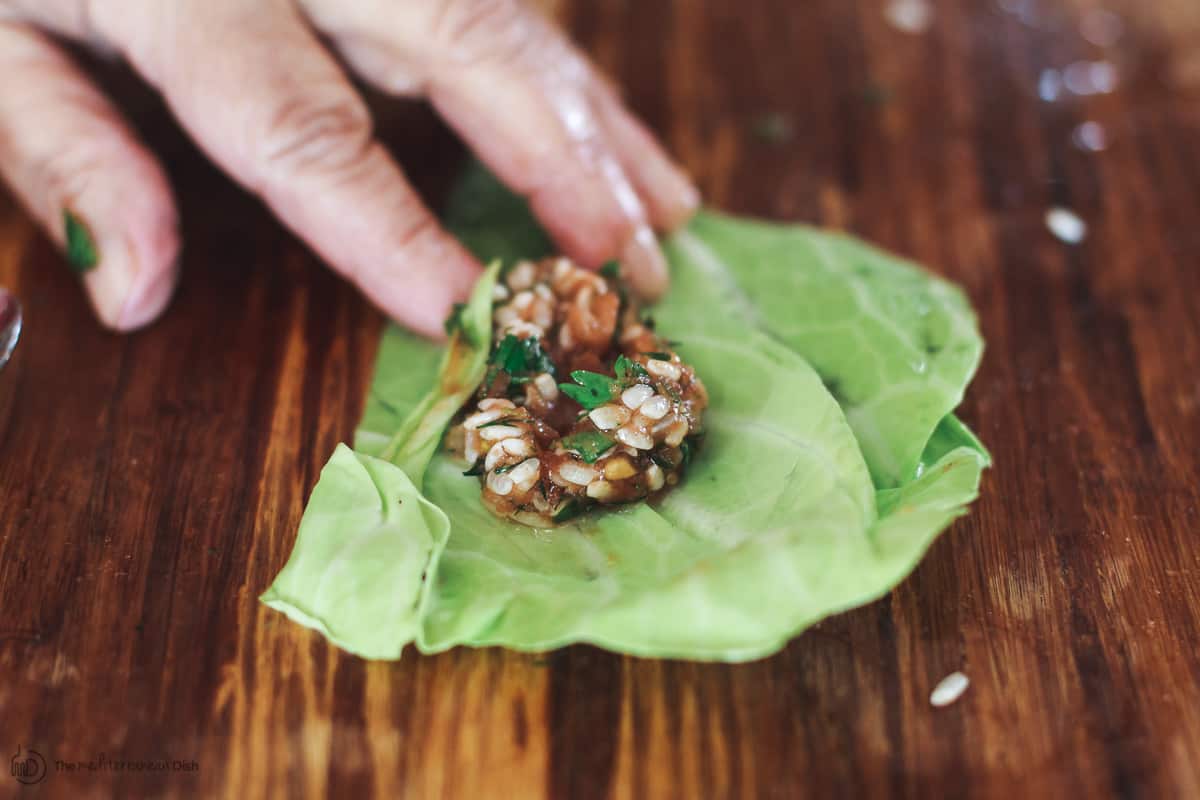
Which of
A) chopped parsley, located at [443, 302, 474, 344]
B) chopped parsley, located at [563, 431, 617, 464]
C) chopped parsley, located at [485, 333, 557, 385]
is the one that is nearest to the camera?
chopped parsley, located at [563, 431, 617, 464]

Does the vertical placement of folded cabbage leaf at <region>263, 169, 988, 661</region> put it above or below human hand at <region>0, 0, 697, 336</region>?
below

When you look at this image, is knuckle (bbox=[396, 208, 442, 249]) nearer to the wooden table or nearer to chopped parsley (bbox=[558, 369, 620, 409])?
the wooden table

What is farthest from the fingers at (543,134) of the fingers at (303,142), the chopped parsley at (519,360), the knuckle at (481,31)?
the chopped parsley at (519,360)

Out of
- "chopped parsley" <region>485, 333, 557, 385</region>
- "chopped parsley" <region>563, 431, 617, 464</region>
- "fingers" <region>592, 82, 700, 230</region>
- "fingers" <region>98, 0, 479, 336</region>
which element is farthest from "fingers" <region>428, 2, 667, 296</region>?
"chopped parsley" <region>563, 431, 617, 464</region>

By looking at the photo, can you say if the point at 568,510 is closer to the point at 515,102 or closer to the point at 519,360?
the point at 519,360

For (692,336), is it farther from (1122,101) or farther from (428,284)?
(1122,101)

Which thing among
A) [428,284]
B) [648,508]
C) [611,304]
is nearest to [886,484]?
[648,508]

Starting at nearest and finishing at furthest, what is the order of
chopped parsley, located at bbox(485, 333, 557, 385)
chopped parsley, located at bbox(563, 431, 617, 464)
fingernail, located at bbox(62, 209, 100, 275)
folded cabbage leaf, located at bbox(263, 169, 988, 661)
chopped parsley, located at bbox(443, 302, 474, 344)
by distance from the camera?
folded cabbage leaf, located at bbox(263, 169, 988, 661)
chopped parsley, located at bbox(563, 431, 617, 464)
chopped parsley, located at bbox(485, 333, 557, 385)
chopped parsley, located at bbox(443, 302, 474, 344)
fingernail, located at bbox(62, 209, 100, 275)
